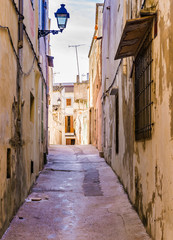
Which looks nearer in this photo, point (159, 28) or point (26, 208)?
point (159, 28)

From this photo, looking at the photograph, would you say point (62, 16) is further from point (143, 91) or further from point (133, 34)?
point (143, 91)

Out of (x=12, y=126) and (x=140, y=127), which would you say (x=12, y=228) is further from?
(x=140, y=127)

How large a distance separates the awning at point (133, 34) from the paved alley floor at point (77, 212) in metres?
2.69

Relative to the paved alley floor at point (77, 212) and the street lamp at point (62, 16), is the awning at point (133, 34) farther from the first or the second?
the street lamp at point (62, 16)

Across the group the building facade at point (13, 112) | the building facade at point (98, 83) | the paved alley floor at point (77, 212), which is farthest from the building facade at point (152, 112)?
the building facade at point (98, 83)

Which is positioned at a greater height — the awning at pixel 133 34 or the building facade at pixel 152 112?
the awning at pixel 133 34

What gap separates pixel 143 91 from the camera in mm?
5613

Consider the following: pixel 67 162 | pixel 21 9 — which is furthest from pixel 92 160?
pixel 21 9

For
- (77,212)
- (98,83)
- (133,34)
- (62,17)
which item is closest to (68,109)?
(98,83)

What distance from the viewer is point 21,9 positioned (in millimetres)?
6895

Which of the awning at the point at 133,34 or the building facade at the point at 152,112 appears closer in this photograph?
the building facade at the point at 152,112

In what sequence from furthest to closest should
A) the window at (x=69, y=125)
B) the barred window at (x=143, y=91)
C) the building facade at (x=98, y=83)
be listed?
the window at (x=69, y=125) → the building facade at (x=98, y=83) → the barred window at (x=143, y=91)

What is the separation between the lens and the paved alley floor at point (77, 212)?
5536mm

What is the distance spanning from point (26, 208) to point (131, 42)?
3527 millimetres
